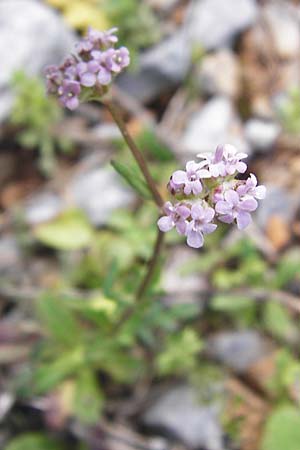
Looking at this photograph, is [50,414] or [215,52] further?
[215,52]

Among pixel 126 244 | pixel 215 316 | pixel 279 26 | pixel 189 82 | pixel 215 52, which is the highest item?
pixel 279 26

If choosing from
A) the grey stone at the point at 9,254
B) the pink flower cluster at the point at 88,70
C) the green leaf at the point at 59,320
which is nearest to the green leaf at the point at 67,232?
the grey stone at the point at 9,254

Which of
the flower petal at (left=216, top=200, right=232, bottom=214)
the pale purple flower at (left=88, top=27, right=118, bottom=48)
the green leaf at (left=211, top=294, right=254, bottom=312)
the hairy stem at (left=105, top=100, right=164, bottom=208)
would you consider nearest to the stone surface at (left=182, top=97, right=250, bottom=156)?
the green leaf at (left=211, top=294, right=254, bottom=312)

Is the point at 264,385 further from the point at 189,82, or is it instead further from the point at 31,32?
the point at 31,32

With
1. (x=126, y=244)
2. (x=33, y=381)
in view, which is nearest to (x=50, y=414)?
(x=33, y=381)

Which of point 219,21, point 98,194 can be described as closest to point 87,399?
point 98,194

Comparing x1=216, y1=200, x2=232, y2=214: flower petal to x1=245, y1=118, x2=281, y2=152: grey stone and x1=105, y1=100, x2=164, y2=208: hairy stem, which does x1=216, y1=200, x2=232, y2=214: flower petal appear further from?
x1=245, y1=118, x2=281, y2=152: grey stone
